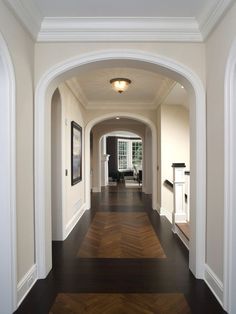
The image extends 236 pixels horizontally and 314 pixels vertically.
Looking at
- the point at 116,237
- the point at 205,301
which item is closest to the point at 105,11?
the point at 205,301

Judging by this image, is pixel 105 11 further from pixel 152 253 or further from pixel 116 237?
pixel 116 237

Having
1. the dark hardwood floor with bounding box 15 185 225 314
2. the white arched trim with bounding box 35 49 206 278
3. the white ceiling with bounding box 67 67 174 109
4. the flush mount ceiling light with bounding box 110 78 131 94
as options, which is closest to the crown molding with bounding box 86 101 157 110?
the white ceiling with bounding box 67 67 174 109

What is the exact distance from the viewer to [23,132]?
2.48m

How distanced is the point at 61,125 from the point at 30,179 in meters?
1.61

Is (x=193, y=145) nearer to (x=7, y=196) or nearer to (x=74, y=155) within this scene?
(x=7, y=196)

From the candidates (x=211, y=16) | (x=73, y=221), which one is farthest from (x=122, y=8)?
(x=73, y=221)

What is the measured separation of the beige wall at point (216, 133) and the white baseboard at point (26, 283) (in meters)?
1.90

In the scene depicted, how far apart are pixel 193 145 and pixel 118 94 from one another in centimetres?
327

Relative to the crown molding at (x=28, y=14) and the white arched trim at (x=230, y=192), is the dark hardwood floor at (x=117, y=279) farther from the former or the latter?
the crown molding at (x=28, y=14)

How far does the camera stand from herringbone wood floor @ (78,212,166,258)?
3.59 meters

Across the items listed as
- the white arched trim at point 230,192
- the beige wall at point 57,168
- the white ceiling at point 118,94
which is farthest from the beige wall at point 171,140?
the white arched trim at point 230,192

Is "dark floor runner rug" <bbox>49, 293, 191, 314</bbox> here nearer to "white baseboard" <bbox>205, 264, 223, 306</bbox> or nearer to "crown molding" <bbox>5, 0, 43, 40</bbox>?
"white baseboard" <bbox>205, 264, 223, 306</bbox>

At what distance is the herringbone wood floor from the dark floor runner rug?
99 centimetres

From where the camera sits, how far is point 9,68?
2.14 meters
